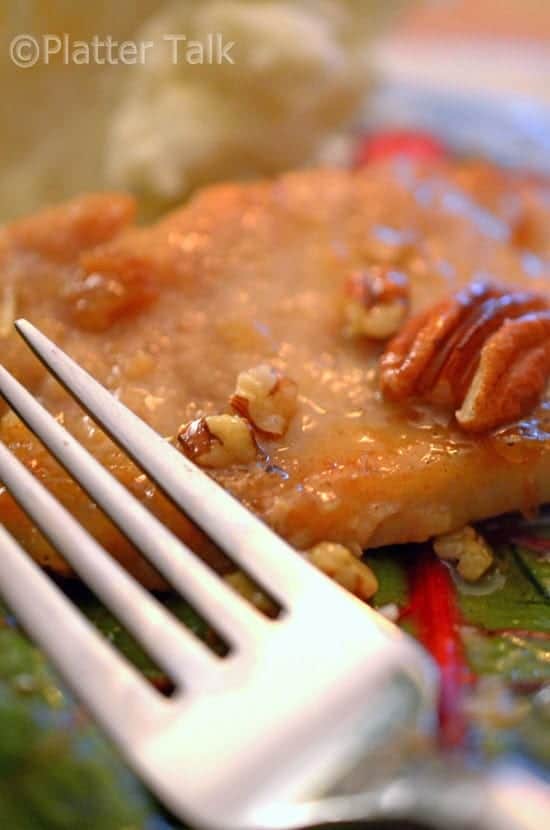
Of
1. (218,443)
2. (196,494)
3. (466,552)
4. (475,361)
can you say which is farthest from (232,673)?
(475,361)

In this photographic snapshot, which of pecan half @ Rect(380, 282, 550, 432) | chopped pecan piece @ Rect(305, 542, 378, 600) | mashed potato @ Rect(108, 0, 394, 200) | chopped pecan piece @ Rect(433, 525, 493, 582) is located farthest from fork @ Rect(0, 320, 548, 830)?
mashed potato @ Rect(108, 0, 394, 200)

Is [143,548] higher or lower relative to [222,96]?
lower

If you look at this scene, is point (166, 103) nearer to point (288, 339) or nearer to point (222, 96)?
point (222, 96)

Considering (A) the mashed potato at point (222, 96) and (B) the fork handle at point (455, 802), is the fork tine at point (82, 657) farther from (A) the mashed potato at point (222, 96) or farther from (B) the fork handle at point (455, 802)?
(A) the mashed potato at point (222, 96)

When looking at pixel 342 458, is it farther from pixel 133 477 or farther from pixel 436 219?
pixel 436 219

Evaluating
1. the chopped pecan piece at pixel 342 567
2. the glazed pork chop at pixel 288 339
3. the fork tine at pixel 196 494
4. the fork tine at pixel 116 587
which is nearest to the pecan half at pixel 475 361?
the glazed pork chop at pixel 288 339

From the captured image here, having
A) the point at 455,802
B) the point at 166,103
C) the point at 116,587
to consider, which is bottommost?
the point at 455,802

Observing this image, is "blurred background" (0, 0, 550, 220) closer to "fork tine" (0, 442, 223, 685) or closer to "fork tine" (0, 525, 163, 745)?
"fork tine" (0, 442, 223, 685)

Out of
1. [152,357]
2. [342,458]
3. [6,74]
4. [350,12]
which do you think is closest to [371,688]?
[342,458]
